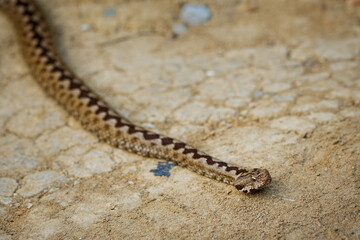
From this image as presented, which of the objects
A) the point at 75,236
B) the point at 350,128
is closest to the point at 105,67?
the point at 75,236

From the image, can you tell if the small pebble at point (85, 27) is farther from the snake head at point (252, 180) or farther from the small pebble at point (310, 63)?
the snake head at point (252, 180)

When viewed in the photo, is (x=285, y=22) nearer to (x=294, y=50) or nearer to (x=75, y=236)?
(x=294, y=50)

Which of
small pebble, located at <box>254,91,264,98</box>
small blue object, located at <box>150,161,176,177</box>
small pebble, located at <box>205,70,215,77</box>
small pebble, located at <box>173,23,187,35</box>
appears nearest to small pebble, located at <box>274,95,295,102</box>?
small pebble, located at <box>254,91,264,98</box>

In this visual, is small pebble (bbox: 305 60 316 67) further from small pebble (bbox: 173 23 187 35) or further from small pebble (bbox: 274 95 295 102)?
small pebble (bbox: 173 23 187 35)

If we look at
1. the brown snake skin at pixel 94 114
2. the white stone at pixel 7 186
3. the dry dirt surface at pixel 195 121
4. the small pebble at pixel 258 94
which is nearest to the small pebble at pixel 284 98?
the dry dirt surface at pixel 195 121

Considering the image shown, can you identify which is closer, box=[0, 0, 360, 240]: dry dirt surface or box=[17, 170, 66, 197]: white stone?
box=[0, 0, 360, 240]: dry dirt surface
